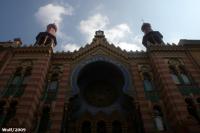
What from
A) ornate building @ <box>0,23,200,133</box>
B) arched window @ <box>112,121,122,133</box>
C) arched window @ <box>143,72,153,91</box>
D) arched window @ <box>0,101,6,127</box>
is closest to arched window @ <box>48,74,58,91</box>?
ornate building @ <box>0,23,200,133</box>

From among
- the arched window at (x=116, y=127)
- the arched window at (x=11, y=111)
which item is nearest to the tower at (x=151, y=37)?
the arched window at (x=116, y=127)

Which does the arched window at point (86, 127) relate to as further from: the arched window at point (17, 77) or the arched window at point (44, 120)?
the arched window at point (17, 77)

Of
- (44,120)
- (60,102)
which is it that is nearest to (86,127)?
(60,102)

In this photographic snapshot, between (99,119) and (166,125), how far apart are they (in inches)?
220

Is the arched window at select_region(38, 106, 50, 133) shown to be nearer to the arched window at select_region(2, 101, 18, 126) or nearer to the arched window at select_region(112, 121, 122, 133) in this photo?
the arched window at select_region(2, 101, 18, 126)

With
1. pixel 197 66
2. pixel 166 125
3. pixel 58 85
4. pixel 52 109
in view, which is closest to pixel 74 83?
pixel 58 85

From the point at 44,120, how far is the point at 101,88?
22.6 feet

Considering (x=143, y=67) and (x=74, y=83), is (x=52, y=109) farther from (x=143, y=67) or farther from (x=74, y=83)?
(x=143, y=67)

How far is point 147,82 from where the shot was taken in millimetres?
20312

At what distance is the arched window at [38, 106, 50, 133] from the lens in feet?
55.4

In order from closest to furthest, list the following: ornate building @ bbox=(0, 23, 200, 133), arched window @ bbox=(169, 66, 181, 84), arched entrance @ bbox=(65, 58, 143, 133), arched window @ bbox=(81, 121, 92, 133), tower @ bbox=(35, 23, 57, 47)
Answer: ornate building @ bbox=(0, 23, 200, 133), arched window @ bbox=(81, 121, 92, 133), arched entrance @ bbox=(65, 58, 143, 133), arched window @ bbox=(169, 66, 181, 84), tower @ bbox=(35, 23, 57, 47)

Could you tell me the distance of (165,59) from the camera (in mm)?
20922

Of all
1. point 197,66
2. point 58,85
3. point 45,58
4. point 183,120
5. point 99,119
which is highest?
point 45,58

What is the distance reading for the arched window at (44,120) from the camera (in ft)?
55.4
